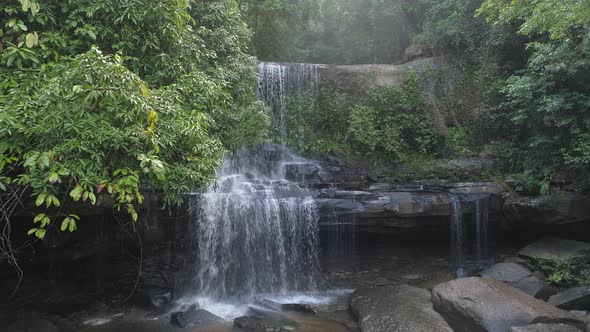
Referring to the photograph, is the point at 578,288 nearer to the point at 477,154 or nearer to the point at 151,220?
the point at 477,154

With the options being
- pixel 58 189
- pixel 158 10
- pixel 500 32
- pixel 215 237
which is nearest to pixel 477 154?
pixel 500 32

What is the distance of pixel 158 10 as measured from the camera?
5938mm

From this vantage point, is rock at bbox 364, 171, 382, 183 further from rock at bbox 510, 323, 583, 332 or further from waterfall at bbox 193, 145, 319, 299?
rock at bbox 510, 323, 583, 332

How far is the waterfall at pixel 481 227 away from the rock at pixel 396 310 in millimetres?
3179

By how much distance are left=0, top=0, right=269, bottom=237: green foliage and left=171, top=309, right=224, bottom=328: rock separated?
2916 mm

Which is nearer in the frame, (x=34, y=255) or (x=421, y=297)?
(x=421, y=297)

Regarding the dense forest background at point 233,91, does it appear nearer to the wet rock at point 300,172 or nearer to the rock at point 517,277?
the wet rock at point 300,172

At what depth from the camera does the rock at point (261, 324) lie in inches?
292

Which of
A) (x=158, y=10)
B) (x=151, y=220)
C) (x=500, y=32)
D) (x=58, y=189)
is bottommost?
(x=151, y=220)

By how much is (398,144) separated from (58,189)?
11082 millimetres

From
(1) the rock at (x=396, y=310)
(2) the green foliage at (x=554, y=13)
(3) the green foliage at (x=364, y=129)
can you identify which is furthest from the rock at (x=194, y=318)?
(2) the green foliage at (x=554, y=13)

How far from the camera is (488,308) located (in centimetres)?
672

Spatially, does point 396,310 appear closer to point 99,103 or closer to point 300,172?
point 99,103

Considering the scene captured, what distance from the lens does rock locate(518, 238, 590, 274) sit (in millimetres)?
9242
